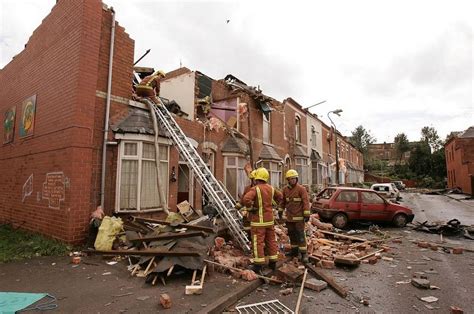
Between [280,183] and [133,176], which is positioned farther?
[280,183]

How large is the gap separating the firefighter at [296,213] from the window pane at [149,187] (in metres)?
4.07

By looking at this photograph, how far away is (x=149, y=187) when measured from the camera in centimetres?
855

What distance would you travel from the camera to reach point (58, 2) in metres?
8.69

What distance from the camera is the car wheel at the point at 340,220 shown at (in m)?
11.2

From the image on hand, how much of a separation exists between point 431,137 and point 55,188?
79468 mm

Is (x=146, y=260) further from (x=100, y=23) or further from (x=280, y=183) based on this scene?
(x=280, y=183)

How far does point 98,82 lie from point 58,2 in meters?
3.29

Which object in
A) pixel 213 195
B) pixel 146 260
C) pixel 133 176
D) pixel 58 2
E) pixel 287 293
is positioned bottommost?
pixel 287 293

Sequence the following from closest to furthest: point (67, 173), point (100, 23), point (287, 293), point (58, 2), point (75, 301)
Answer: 1. point (75, 301)
2. point (287, 293)
3. point (67, 173)
4. point (100, 23)
5. point (58, 2)

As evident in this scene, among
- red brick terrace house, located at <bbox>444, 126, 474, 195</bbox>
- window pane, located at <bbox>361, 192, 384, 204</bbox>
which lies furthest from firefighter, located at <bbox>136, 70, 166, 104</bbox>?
red brick terrace house, located at <bbox>444, 126, 474, 195</bbox>

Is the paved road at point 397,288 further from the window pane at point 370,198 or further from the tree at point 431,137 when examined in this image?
the tree at point 431,137

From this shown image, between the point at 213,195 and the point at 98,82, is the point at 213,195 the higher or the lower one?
the lower one

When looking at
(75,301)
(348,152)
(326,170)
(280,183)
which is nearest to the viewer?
(75,301)

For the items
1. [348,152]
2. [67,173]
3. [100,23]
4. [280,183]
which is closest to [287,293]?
[67,173]
